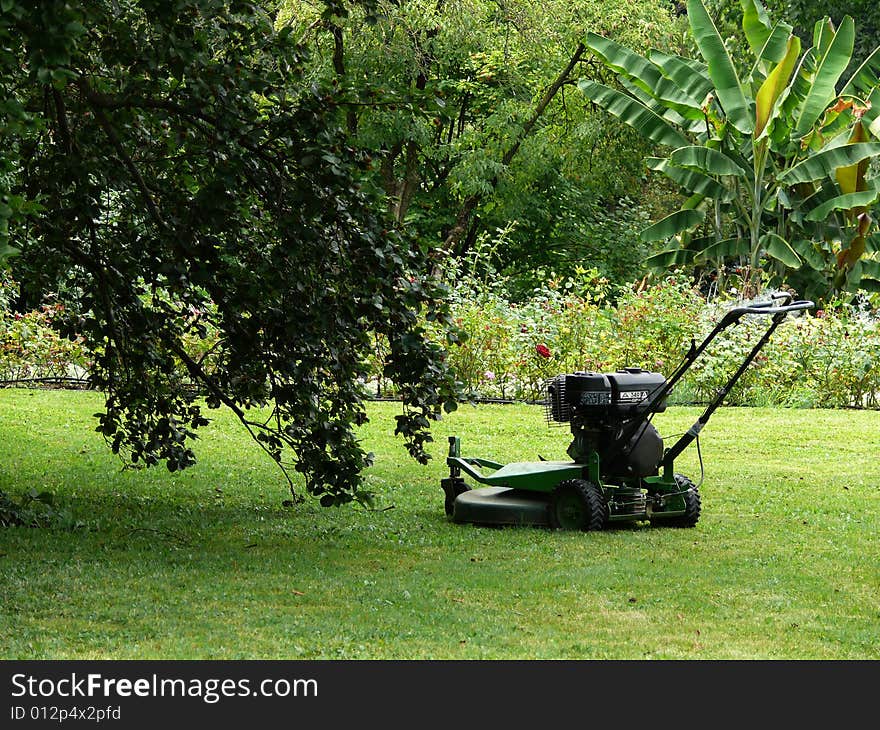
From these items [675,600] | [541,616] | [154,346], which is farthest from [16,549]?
[675,600]

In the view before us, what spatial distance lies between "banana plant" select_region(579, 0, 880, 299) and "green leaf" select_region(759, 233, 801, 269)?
0.06 feet

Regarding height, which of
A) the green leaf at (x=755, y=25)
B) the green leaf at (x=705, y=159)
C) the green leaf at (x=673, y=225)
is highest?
the green leaf at (x=755, y=25)

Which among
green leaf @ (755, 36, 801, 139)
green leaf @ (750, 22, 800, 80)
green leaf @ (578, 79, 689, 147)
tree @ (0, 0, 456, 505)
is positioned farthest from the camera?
green leaf @ (578, 79, 689, 147)

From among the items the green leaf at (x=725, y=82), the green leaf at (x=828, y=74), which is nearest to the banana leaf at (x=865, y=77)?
the green leaf at (x=828, y=74)

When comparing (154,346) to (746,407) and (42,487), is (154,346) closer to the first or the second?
(42,487)

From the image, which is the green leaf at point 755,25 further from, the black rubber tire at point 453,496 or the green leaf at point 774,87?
the black rubber tire at point 453,496

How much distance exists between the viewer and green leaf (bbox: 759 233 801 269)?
18.2 m

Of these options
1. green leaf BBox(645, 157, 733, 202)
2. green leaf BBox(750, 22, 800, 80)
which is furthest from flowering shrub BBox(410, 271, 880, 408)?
green leaf BBox(750, 22, 800, 80)

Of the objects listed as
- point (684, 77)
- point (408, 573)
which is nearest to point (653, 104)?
point (684, 77)

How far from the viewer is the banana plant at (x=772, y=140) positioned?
18266 mm

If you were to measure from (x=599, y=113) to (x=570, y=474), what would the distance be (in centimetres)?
1646

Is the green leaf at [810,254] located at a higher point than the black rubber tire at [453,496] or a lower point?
higher

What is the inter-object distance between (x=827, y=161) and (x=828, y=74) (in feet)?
4.47

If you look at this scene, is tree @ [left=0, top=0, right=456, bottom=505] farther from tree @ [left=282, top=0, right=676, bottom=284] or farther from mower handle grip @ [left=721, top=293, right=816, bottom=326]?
tree @ [left=282, top=0, right=676, bottom=284]
